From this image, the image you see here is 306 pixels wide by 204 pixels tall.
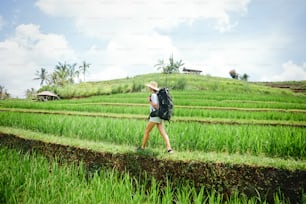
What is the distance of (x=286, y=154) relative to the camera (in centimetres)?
448

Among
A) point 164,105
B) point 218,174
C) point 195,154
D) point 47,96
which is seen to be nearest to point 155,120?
point 164,105

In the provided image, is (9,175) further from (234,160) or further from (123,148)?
(234,160)

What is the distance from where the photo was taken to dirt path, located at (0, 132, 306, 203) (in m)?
3.64

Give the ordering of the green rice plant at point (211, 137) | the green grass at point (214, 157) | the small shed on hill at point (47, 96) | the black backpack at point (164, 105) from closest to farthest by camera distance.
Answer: the green grass at point (214, 157) < the black backpack at point (164, 105) < the green rice plant at point (211, 137) < the small shed on hill at point (47, 96)

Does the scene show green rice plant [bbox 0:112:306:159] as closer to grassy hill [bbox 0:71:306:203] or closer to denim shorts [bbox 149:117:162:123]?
grassy hill [bbox 0:71:306:203]

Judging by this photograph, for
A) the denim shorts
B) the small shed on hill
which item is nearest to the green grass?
the denim shorts

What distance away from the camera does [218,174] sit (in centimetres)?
390

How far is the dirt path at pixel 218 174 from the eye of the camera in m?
3.64

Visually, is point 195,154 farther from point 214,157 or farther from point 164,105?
point 164,105

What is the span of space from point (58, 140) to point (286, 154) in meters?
4.44

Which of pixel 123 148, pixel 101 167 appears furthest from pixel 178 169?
pixel 101 167

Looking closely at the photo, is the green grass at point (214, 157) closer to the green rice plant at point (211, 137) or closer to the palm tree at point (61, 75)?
the green rice plant at point (211, 137)

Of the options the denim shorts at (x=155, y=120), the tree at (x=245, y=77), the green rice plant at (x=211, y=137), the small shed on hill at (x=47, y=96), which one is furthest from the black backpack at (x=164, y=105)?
the tree at (x=245, y=77)

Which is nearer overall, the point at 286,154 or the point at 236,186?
the point at 236,186
